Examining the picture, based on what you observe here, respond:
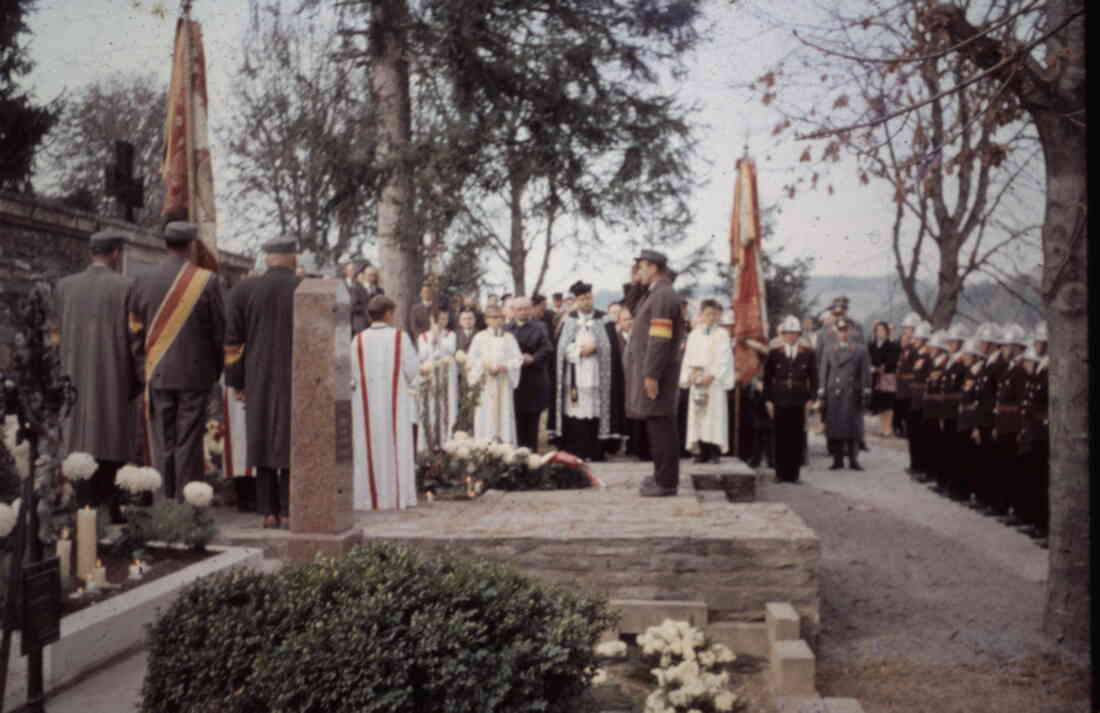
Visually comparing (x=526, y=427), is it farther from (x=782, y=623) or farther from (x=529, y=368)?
(x=782, y=623)

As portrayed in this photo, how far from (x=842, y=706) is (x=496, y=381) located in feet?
24.9

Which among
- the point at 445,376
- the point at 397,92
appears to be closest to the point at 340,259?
the point at 397,92

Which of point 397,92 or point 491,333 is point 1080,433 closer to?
point 491,333

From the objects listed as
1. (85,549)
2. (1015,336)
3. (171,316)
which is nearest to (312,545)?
(85,549)

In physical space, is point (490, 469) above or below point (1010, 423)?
below

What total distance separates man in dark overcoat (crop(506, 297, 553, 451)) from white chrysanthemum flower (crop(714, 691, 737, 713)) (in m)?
7.29

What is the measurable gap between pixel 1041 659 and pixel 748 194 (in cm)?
693

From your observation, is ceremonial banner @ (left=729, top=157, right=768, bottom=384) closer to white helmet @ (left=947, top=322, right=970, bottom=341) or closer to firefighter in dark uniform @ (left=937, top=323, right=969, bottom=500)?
firefighter in dark uniform @ (left=937, top=323, right=969, bottom=500)

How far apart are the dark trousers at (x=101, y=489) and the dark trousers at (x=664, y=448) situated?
4.05m

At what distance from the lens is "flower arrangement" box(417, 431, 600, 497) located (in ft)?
30.1

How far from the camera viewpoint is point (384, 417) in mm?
8469

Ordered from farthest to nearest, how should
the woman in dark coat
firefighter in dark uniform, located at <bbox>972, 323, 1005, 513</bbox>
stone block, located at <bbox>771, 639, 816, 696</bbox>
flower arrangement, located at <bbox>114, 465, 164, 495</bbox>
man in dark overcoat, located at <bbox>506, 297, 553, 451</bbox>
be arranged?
the woman in dark coat → man in dark overcoat, located at <bbox>506, 297, 553, 451</bbox> → firefighter in dark uniform, located at <bbox>972, 323, 1005, 513</bbox> → flower arrangement, located at <bbox>114, 465, 164, 495</bbox> → stone block, located at <bbox>771, 639, 816, 696</bbox>

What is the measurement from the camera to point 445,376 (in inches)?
413

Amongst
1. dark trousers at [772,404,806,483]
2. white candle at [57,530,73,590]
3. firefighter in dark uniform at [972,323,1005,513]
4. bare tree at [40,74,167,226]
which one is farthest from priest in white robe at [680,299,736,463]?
white candle at [57,530,73,590]
